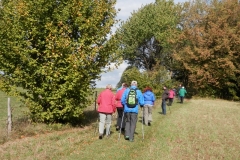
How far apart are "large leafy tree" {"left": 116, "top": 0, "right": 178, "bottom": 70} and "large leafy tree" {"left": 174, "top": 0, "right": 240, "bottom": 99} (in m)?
3.95

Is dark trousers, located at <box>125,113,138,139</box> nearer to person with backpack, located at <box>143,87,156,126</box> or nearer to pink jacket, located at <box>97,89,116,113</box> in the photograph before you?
pink jacket, located at <box>97,89,116,113</box>

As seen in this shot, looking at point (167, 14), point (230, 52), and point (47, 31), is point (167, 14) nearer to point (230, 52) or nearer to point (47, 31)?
point (230, 52)

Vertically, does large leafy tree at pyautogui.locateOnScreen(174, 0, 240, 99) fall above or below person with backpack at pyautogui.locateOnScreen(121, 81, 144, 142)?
above

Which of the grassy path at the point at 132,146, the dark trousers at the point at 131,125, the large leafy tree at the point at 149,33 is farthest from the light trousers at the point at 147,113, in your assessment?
the large leafy tree at the point at 149,33

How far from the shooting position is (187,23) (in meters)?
48.1

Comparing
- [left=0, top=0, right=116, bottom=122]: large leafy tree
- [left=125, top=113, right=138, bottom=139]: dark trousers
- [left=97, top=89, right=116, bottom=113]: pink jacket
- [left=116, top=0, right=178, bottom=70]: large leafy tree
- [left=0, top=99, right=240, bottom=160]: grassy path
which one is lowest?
[left=0, top=99, right=240, bottom=160]: grassy path

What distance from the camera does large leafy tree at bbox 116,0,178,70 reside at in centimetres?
4928

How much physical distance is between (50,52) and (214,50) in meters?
32.6

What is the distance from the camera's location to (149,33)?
163ft

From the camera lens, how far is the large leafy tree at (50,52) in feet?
44.8

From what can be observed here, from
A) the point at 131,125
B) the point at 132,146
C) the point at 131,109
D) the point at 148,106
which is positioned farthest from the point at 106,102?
the point at 148,106

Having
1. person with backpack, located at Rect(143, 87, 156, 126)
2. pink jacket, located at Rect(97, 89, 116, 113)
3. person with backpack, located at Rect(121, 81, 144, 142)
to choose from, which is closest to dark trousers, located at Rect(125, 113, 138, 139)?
person with backpack, located at Rect(121, 81, 144, 142)

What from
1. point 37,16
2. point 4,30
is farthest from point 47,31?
point 4,30

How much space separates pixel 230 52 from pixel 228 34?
100 inches
